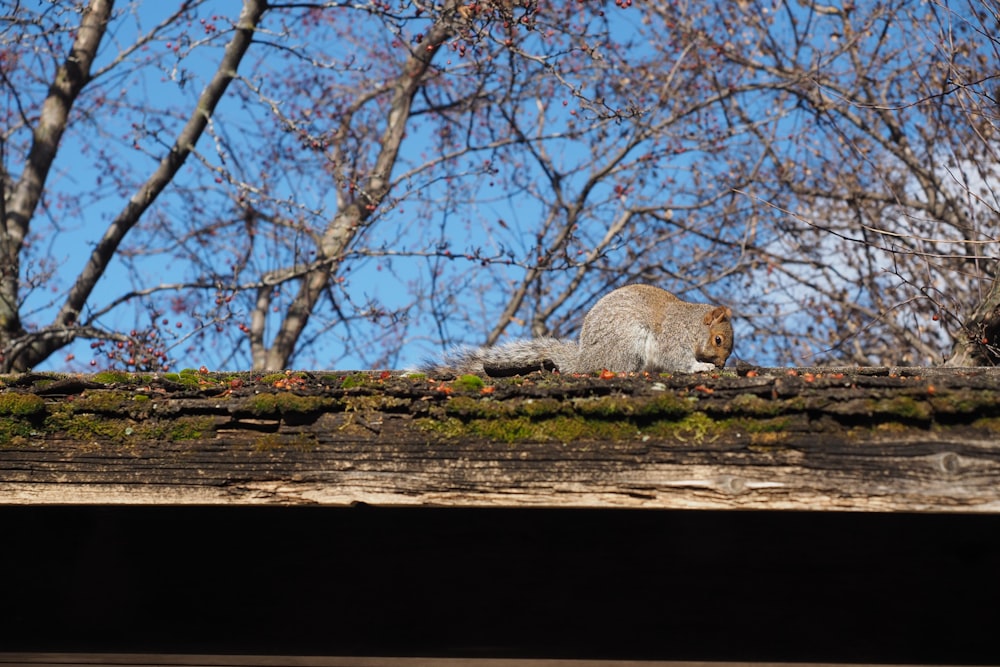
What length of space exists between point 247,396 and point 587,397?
78cm

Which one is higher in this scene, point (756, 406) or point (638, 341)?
point (638, 341)

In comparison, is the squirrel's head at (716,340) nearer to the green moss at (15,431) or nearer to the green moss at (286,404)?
the green moss at (286,404)

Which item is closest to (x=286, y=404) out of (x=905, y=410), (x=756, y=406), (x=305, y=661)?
(x=305, y=661)

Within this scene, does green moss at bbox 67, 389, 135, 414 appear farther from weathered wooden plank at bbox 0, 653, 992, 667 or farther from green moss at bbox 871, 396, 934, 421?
green moss at bbox 871, 396, 934, 421

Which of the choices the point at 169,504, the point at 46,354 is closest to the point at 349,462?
the point at 169,504

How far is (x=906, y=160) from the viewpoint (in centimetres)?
970

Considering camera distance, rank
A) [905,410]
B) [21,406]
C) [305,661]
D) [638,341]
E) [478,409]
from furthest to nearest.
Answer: [638,341]
[305,661]
[21,406]
[478,409]
[905,410]

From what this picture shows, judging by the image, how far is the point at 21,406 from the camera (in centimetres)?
233

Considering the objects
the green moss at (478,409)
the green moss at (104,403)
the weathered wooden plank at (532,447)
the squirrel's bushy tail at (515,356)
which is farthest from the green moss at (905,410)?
the squirrel's bushy tail at (515,356)

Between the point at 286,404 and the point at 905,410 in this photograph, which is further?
the point at 286,404

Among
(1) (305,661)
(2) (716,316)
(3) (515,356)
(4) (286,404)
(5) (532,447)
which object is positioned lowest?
(1) (305,661)

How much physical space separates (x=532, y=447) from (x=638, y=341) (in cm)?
365

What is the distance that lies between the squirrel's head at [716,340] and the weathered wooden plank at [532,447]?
139 inches

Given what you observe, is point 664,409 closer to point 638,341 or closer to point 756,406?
point 756,406
